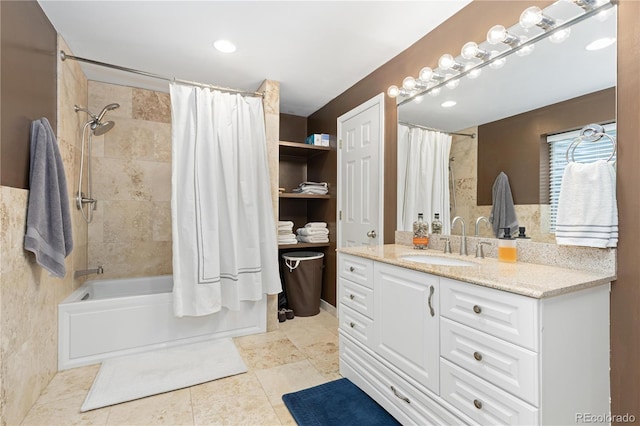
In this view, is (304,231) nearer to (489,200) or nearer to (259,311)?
(259,311)

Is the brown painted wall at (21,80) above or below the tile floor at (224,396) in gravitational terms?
above

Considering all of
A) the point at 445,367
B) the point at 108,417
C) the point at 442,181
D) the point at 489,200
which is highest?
the point at 442,181

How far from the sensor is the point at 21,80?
1611 mm

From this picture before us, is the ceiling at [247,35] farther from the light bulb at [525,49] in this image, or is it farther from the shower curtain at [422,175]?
the shower curtain at [422,175]

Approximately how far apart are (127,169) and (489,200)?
3.09 meters

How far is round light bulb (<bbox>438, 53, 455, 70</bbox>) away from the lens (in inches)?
71.1

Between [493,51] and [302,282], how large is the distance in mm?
2455

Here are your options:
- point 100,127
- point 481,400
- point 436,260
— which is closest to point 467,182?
point 436,260

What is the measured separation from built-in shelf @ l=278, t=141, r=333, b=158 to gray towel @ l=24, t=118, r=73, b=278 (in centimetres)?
175

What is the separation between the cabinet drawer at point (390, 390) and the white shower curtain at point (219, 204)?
105 centimetres

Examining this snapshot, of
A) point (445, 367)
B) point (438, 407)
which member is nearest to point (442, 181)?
point (445, 367)

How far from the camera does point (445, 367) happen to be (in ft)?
4.26

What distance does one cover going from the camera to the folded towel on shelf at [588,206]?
1215 mm

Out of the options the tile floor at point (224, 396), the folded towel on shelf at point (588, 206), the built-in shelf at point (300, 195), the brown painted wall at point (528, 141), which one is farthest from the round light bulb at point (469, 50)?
the tile floor at point (224, 396)
